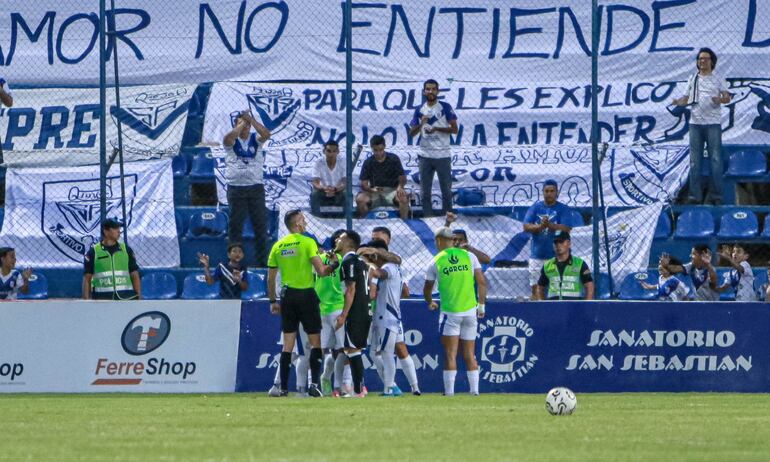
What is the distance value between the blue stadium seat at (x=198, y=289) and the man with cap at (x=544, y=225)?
4.40 m

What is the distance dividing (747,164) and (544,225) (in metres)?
3.97

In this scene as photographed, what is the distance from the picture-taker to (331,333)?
17156 mm

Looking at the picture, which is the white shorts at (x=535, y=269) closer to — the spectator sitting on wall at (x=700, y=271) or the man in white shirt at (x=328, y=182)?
the spectator sitting on wall at (x=700, y=271)

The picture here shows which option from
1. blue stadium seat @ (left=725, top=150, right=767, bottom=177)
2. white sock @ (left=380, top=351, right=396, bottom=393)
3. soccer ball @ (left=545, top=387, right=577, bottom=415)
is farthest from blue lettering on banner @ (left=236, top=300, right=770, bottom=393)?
soccer ball @ (left=545, top=387, right=577, bottom=415)

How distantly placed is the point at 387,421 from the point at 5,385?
751cm

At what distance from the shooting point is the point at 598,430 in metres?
10.6

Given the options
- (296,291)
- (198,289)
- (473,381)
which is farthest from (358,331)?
(198,289)

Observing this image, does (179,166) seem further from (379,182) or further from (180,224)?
(379,182)

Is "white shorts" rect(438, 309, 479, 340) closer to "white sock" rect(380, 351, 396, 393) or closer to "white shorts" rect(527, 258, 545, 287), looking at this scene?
"white sock" rect(380, 351, 396, 393)

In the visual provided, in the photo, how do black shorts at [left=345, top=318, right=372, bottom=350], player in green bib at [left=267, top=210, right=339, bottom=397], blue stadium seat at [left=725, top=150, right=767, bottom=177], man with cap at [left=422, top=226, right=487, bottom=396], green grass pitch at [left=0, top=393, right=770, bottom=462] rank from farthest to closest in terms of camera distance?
blue stadium seat at [left=725, top=150, right=767, bottom=177] < man with cap at [left=422, top=226, right=487, bottom=396] < black shorts at [left=345, top=318, right=372, bottom=350] < player in green bib at [left=267, top=210, right=339, bottom=397] < green grass pitch at [left=0, top=393, right=770, bottom=462]

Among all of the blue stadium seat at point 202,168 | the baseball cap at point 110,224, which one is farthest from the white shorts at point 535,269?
the baseball cap at point 110,224

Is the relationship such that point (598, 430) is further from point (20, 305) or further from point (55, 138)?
point (55, 138)

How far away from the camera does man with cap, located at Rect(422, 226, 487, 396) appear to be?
16906 millimetres

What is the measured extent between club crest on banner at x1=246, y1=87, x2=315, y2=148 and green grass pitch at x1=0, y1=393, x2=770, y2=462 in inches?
251
